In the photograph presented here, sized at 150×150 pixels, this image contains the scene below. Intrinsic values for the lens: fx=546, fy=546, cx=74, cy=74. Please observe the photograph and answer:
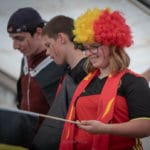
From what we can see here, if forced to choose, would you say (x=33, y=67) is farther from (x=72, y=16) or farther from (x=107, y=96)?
(x=72, y=16)

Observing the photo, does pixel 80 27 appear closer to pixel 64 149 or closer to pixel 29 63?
pixel 64 149

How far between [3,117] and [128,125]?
0.65 meters

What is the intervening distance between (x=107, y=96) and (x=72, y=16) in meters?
1.96

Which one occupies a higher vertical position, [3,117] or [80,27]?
[80,27]

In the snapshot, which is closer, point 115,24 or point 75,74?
point 115,24

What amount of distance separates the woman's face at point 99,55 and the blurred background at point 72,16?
162cm

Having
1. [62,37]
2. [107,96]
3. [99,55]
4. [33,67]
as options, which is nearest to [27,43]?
[33,67]

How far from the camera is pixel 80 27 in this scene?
200 centimetres

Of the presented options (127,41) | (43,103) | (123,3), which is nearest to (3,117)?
(43,103)

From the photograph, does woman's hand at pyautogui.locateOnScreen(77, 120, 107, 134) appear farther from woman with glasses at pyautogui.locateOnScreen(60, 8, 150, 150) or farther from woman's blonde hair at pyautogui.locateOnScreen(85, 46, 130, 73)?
woman's blonde hair at pyautogui.locateOnScreen(85, 46, 130, 73)

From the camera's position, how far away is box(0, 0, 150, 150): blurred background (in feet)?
12.0

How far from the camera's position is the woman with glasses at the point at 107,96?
1820mm

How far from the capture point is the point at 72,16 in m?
3.77

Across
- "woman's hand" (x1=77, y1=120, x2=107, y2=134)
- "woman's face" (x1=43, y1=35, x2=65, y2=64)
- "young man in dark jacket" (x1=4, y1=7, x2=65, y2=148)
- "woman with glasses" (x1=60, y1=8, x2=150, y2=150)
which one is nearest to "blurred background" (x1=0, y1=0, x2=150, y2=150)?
"young man in dark jacket" (x1=4, y1=7, x2=65, y2=148)
